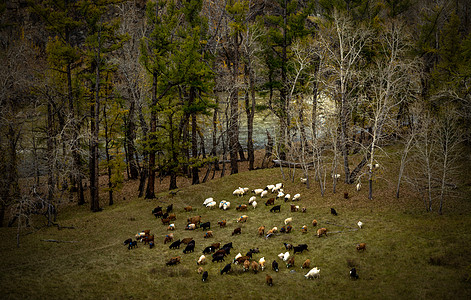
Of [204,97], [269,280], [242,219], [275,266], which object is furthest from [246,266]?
[204,97]

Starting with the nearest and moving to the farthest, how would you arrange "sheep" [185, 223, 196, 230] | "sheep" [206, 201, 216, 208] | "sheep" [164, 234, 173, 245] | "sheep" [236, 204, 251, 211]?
"sheep" [164, 234, 173, 245], "sheep" [185, 223, 196, 230], "sheep" [236, 204, 251, 211], "sheep" [206, 201, 216, 208]

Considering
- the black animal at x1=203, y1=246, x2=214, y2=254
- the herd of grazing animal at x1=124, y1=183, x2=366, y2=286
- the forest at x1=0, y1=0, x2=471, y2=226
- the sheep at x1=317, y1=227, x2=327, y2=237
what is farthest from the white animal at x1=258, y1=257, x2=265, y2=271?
the forest at x1=0, y1=0, x2=471, y2=226

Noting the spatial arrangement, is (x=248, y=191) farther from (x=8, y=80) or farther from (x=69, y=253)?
(x=8, y=80)

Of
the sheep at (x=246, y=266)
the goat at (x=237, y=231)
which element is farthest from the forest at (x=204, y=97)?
the sheep at (x=246, y=266)

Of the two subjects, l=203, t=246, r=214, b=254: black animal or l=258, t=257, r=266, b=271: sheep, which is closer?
l=258, t=257, r=266, b=271: sheep

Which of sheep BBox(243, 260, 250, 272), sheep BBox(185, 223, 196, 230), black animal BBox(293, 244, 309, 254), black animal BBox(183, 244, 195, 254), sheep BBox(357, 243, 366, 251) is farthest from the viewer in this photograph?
sheep BBox(185, 223, 196, 230)

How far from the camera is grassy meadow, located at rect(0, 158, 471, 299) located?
44.8ft

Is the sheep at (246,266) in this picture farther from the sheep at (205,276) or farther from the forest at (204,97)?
the forest at (204,97)

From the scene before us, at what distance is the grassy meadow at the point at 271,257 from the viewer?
13641 mm

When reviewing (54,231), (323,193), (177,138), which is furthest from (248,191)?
(54,231)

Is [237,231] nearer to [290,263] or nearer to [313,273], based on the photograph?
[290,263]

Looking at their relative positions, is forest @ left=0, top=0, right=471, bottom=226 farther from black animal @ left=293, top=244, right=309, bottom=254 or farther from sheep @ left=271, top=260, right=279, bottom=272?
sheep @ left=271, top=260, right=279, bottom=272

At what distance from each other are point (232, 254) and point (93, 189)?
52.3ft

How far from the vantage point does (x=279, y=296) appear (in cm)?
1335
